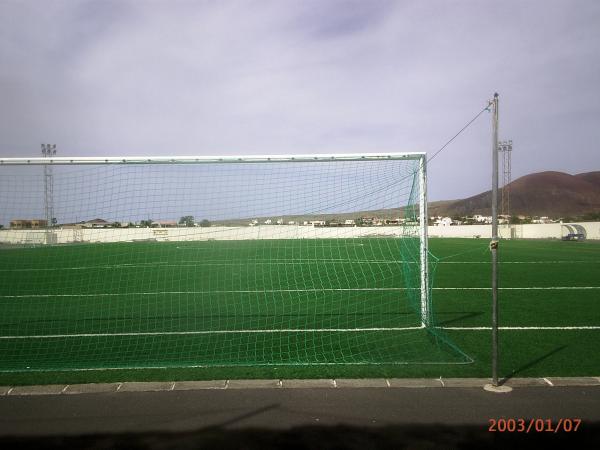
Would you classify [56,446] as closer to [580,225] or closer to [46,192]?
[46,192]

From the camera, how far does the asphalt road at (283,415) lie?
3.85m

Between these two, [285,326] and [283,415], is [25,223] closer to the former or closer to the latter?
[285,326]

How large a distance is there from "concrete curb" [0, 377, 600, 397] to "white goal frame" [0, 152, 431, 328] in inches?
73.9

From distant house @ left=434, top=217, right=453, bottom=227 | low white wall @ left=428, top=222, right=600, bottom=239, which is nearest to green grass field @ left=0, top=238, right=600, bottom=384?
low white wall @ left=428, top=222, right=600, bottom=239


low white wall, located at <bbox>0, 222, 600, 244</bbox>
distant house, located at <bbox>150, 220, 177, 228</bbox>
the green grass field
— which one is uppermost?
distant house, located at <bbox>150, 220, 177, 228</bbox>

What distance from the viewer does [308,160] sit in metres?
6.64

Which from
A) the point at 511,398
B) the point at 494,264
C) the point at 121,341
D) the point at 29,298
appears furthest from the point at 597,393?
the point at 29,298

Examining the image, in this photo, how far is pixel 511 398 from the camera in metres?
4.64

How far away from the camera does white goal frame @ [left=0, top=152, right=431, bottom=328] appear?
630 centimetres

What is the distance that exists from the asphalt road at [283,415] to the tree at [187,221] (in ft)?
13.6

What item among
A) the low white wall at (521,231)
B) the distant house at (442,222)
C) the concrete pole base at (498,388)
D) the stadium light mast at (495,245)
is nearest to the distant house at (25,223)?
the stadium light mast at (495,245)

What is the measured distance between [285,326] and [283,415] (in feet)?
12.6

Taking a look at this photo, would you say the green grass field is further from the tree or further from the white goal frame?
the tree

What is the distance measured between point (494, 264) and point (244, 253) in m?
20.3
